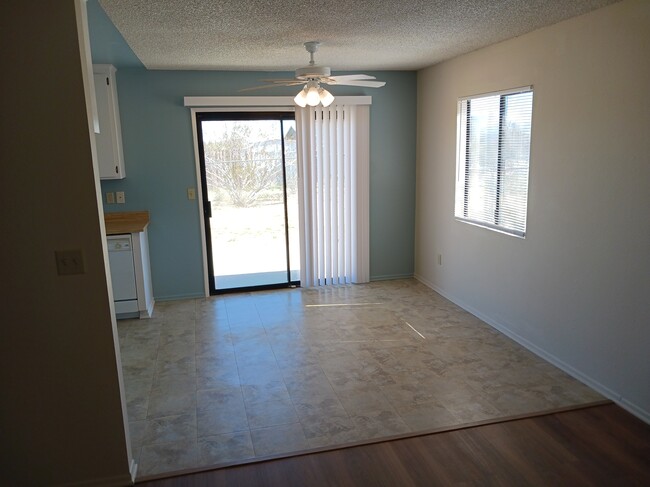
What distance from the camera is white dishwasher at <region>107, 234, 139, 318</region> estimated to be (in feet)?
15.5

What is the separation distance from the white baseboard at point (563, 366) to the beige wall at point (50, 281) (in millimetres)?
2926

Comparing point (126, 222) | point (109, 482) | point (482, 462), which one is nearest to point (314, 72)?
point (126, 222)

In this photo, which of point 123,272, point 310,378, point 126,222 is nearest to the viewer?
point 310,378

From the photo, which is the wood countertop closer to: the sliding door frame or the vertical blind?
the sliding door frame

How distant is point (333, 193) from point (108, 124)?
2.43 meters

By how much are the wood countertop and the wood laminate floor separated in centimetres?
272

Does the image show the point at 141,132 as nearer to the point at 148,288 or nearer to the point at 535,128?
the point at 148,288

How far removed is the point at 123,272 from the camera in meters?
4.77

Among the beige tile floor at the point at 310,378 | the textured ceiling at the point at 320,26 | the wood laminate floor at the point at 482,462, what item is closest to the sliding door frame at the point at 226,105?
the textured ceiling at the point at 320,26

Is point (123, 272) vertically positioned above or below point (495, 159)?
below

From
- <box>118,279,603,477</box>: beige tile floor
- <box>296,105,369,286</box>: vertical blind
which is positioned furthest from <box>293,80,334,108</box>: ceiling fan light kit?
<box>118,279,603,477</box>: beige tile floor

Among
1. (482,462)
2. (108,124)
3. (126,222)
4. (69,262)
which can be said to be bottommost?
(482,462)

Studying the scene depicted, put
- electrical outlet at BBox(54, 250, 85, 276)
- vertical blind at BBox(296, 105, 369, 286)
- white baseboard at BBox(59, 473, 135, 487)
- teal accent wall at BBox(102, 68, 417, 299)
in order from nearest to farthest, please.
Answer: electrical outlet at BBox(54, 250, 85, 276)
white baseboard at BBox(59, 473, 135, 487)
teal accent wall at BBox(102, 68, 417, 299)
vertical blind at BBox(296, 105, 369, 286)

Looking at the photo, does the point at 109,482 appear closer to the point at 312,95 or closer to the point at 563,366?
the point at 312,95
